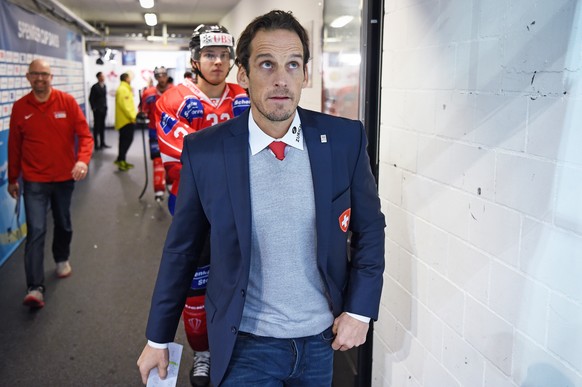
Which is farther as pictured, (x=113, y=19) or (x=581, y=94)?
(x=113, y=19)

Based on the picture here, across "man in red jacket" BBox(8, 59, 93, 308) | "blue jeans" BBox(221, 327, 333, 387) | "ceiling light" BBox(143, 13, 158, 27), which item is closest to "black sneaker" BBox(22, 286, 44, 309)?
"man in red jacket" BBox(8, 59, 93, 308)

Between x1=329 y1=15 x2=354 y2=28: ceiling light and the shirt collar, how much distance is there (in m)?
1.70

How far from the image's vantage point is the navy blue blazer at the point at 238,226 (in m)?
1.59

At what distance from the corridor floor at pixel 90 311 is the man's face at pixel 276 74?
6.79ft

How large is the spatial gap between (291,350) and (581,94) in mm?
1022

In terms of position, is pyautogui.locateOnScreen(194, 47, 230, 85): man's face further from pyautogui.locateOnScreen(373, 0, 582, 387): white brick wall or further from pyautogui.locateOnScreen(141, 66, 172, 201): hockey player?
pyautogui.locateOnScreen(141, 66, 172, 201): hockey player

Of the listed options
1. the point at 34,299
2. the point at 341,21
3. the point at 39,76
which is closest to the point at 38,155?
the point at 39,76

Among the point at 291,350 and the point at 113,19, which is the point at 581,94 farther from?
the point at 113,19

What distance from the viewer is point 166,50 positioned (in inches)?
777

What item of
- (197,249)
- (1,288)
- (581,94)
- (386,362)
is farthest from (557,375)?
(1,288)

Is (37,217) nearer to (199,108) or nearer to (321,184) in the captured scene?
(199,108)

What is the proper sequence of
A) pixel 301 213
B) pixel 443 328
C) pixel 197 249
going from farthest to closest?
1. pixel 443 328
2. pixel 197 249
3. pixel 301 213

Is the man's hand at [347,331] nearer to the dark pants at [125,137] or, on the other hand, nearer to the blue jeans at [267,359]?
the blue jeans at [267,359]

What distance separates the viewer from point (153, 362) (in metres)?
1.65
